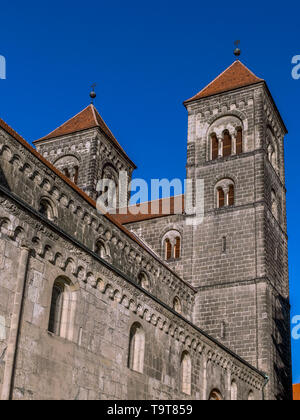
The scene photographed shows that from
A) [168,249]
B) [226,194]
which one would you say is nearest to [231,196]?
[226,194]

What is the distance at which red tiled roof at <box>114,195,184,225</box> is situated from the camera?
3303 centimetres

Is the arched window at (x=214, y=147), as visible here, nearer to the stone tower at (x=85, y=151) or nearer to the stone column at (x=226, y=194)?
the stone column at (x=226, y=194)

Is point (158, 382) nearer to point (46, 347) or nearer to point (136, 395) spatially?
point (136, 395)

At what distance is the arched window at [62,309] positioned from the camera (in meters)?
13.8

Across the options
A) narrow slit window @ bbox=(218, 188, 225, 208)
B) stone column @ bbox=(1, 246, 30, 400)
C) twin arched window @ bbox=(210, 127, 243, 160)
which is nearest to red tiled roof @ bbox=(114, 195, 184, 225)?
narrow slit window @ bbox=(218, 188, 225, 208)

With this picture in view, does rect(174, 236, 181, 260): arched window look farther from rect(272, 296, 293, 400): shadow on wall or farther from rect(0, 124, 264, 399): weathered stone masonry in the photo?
rect(0, 124, 264, 399): weathered stone masonry

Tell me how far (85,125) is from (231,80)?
9795 mm

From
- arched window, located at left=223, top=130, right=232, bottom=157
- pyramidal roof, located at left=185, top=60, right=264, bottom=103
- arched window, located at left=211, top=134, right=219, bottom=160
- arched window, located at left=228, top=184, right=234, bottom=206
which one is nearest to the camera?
arched window, located at left=228, top=184, right=234, bottom=206

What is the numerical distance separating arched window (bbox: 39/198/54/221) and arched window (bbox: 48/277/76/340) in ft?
23.1

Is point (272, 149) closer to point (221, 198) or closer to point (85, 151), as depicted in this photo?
point (221, 198)

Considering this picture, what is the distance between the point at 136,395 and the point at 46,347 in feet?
12.3

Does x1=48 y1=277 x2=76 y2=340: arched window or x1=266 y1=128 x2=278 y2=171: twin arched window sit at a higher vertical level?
x1=266 y1=128 x2=278 y2=171: twin arched window

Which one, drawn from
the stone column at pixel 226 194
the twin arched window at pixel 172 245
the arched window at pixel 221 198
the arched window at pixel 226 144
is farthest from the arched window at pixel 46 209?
the arched window at pixel 226 144

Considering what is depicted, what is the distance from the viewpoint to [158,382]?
1688 centimetres
